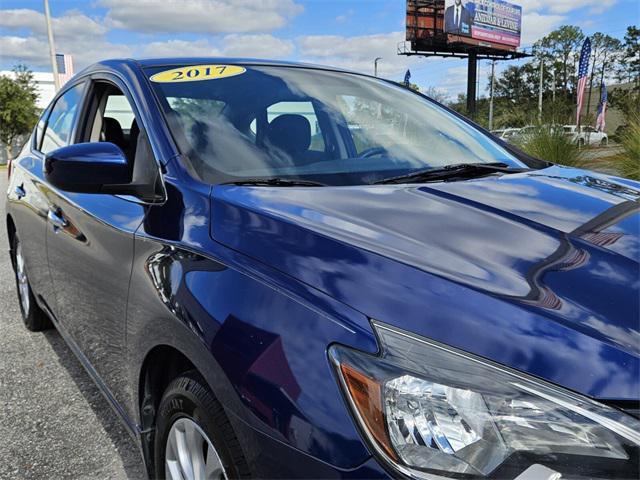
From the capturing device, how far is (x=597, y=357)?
102 cm

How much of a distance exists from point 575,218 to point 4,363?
326 centimetres

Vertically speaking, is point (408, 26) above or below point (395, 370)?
above

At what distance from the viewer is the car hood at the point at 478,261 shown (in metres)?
1.05

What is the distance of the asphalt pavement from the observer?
2316 mm

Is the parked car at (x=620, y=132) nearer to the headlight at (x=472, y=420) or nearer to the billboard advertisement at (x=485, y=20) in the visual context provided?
the headlight at (x=472, y=420)

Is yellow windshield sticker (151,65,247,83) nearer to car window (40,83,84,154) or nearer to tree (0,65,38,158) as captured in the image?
car window (40,83,84,154)

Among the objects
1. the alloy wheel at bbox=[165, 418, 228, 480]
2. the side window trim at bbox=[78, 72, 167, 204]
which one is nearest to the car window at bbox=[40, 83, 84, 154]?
the side window trim at bbox=[78, 72, 167, 204]

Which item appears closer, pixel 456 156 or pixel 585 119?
pixel 456 156

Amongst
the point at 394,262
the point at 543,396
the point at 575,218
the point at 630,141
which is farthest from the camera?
the point at 630,141

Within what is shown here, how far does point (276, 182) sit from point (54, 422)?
1.74 meters

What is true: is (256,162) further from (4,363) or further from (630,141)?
(630,141)

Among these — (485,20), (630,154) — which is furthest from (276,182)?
(485,20)

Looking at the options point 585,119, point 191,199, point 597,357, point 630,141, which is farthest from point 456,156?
point 585,119

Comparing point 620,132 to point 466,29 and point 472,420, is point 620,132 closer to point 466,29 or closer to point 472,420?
point 472,420
